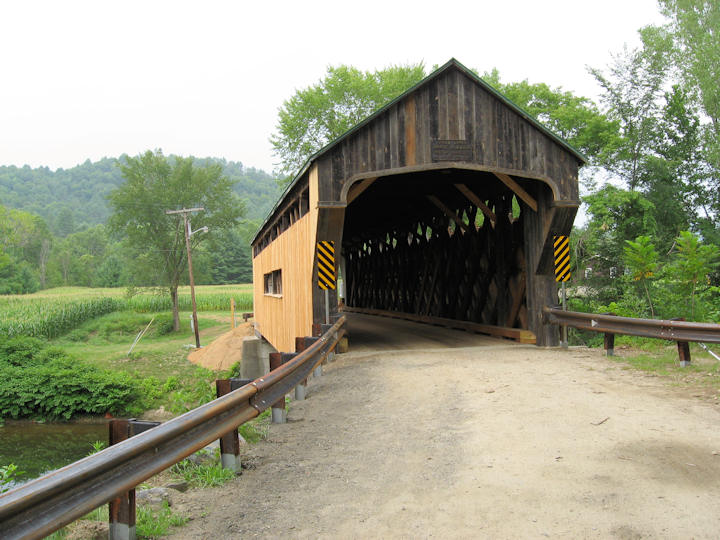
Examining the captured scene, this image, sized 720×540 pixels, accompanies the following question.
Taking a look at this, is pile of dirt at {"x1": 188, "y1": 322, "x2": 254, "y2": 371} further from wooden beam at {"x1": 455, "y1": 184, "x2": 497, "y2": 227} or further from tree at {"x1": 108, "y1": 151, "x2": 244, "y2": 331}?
tree at {"x1": 108, "y1": 151, "x2": 244, "y2": 331}

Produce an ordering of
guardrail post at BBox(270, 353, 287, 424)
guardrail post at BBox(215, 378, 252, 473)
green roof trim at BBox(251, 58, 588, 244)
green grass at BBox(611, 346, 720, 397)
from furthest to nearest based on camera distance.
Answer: green roof trim at BBox(251, 58, 588, 244) → green grass at BBox(611, 346, 720, 397) → guardrail post at BBox(270, 353, 287, 424) → guardrail post at BBox(215, 378, 252, 473)

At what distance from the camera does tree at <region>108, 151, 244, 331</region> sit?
37062 millimetres

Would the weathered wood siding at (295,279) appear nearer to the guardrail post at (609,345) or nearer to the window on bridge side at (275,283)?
the window on bridge side at (275,283)

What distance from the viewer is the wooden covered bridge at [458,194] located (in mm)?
9391

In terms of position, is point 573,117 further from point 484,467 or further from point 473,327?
point 484,467

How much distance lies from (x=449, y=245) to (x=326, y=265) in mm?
5344

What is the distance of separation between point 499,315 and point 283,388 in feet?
24.9

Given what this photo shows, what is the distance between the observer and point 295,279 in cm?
1170

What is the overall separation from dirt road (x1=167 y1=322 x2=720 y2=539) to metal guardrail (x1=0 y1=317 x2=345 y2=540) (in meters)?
0.41

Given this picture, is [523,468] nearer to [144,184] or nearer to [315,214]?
[315,214]

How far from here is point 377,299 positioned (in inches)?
860

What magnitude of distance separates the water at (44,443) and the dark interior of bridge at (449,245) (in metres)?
9.15

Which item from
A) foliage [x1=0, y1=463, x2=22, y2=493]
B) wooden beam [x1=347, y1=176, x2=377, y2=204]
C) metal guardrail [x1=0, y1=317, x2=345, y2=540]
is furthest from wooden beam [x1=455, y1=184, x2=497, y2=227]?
foliage [x1=0, y1=463, x2=22, y2=493]

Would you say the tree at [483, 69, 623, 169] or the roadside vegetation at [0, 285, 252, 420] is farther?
the tree at [483, 69, 623, 169]
